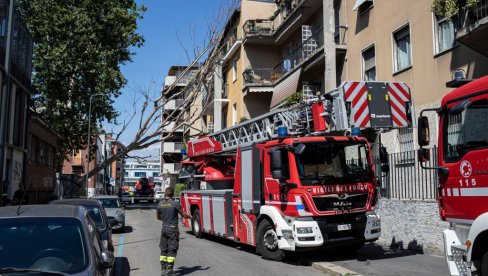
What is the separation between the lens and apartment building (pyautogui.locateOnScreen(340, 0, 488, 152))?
12.3 meters

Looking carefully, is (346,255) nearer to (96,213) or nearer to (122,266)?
(122,266)

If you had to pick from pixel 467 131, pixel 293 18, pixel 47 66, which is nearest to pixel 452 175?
pixel 467 131

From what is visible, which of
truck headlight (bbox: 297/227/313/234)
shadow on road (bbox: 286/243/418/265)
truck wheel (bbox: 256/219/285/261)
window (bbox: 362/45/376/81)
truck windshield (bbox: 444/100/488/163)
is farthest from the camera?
window (bbox: 362/45/376/81)

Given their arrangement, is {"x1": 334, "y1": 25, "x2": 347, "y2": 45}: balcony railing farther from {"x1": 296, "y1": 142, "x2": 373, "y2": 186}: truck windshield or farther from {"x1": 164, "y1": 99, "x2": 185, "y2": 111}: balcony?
{"x1": 164, "y1": 99, "x2": 185, "y2": 111}: balcony

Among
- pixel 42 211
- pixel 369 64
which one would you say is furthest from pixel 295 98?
pixel 42 211

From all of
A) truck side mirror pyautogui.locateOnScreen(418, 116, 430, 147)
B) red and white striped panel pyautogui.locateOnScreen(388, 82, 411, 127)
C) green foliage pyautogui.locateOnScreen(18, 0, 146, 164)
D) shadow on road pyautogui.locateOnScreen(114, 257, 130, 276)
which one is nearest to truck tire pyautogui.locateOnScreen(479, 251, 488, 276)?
truck side mirror pyautogui.locateOnScreen(418, 116, 430, 147)

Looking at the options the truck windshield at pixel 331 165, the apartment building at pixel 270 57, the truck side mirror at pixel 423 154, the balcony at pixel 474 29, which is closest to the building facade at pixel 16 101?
the apartment building at pixel 270 57

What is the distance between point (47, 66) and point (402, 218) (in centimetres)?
2657

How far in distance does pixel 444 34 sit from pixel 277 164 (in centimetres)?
700

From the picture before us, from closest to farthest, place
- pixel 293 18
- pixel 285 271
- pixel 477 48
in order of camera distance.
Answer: pixel 285 271
pixel 477 48
pixel 293 18

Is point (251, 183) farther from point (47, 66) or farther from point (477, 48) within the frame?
point (47, 66)

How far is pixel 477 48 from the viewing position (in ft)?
38.6

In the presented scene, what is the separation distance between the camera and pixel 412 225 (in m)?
12.1

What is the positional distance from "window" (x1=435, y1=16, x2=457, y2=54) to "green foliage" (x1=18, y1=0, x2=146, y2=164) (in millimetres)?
24344
